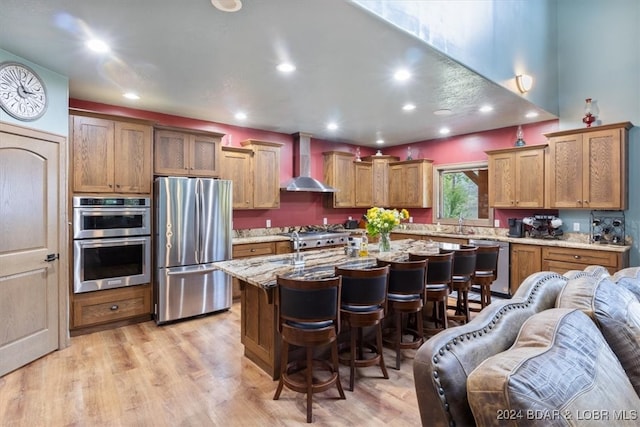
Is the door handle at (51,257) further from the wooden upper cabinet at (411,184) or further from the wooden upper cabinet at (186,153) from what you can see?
the wooden upper cabinet at (411,184)

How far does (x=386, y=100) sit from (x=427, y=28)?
138 centimetres

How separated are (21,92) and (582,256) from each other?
248 inches

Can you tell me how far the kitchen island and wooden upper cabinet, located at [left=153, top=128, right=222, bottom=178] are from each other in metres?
Answer: 1.84

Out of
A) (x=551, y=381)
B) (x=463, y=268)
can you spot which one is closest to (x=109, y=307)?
(x=463, y=268)

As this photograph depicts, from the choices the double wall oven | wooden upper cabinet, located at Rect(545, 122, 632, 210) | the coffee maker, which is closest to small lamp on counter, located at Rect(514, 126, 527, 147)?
wooden upper cabinet, located at Rect(545, 122, 632, 210)

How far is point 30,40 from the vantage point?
2.55 meters

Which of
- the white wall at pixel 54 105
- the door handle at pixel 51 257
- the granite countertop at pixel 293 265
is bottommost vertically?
the granite countertop at pixel 293 265

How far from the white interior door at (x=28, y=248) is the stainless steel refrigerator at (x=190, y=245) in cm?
99

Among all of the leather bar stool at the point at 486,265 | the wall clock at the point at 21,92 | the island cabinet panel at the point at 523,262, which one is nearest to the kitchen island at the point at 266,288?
the leather bar stool at the point at 486,265

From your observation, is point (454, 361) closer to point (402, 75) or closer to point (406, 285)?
point (406, 285)

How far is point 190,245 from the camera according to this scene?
4086 millimetres

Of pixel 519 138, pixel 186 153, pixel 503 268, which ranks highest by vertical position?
pixel 519 138

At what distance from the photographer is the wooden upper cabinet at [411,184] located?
6391mm

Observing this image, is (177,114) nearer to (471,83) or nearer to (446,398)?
(471,83)
